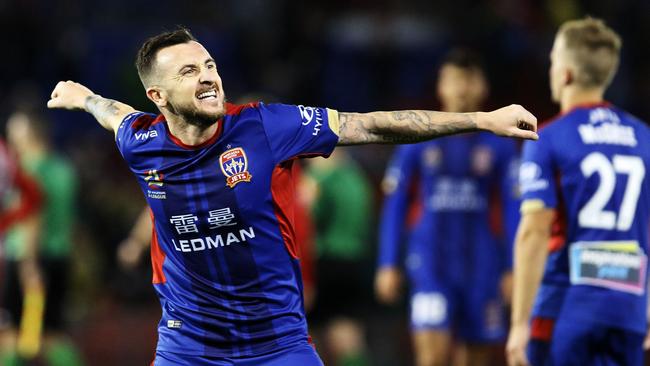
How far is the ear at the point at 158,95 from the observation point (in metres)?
4.47

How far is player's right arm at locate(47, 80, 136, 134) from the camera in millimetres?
4836

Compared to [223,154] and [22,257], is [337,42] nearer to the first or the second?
[22,257]

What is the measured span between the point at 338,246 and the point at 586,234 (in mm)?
4984

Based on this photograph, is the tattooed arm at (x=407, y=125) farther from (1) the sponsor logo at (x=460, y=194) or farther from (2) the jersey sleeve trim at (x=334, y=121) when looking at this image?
(1) the sponsor logo at (x=460, y=194)

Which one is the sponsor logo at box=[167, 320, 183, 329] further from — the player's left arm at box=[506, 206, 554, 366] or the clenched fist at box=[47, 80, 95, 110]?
the player's left arm at box=[506, 206, 554, 366]

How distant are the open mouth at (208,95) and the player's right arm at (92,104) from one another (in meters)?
0.58

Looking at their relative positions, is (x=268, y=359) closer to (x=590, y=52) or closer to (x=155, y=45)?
(x=155, y=45)

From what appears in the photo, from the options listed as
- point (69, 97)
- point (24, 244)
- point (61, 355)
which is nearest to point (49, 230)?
point (24, 244)

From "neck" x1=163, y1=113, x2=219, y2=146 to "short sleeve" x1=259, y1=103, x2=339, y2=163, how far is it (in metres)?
0.22

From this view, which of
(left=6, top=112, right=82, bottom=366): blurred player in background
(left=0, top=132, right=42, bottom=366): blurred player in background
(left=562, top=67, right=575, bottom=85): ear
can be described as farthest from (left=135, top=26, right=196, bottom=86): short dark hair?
(left=6, top=112, right=82, bottom=366): blurred player in background

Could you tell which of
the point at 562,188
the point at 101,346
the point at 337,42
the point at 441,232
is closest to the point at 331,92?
the point at 337,42

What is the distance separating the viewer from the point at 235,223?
4.36 meters

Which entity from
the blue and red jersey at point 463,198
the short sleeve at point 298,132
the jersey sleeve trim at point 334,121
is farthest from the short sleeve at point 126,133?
the blue and red jersey at point 463,198

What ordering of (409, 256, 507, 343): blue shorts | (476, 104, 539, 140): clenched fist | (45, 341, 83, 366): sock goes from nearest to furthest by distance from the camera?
(476, 104, 539, 140): clenched fist
(409, 256, 507, 343): blue shorts
(45, 341, 83, 366): sock
